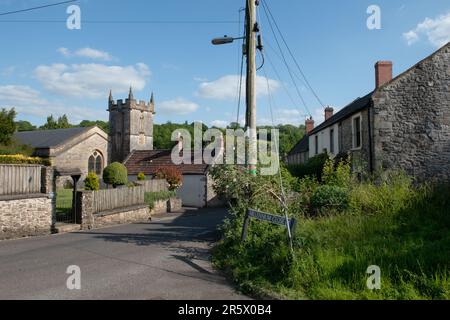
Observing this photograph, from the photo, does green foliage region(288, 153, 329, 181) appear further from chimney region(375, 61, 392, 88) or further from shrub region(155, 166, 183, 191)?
shrub region(155, 166, 183, 191)

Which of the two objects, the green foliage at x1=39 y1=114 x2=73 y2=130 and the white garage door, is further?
the green foliage at x1=39 y1=114 x2=73 y2=130

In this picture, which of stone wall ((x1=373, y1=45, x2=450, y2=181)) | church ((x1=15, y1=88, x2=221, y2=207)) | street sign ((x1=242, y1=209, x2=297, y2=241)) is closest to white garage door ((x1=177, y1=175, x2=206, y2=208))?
church ((x1=15, y1=88, x2=221, y2=207))

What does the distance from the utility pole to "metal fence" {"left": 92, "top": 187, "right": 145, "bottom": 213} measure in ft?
30.8

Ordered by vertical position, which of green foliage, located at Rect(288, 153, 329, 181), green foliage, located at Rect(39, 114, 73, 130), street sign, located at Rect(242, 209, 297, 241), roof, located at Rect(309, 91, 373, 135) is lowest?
street sign, located at Rect(242, 209, 297, 241)

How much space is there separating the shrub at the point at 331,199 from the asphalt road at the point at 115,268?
3670 millimetres

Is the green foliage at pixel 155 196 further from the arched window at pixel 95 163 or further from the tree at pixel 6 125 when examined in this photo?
the arched window at pixel 95 163

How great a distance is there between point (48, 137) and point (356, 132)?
3845cm

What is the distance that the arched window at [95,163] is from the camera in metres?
44.1

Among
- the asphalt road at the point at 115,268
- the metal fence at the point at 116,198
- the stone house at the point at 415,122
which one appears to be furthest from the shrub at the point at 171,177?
the stone house at the point at 415,122

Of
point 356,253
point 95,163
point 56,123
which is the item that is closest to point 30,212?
point 356,253

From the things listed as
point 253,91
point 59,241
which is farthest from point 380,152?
point 59,241

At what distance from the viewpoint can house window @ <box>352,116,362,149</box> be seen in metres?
17.7
